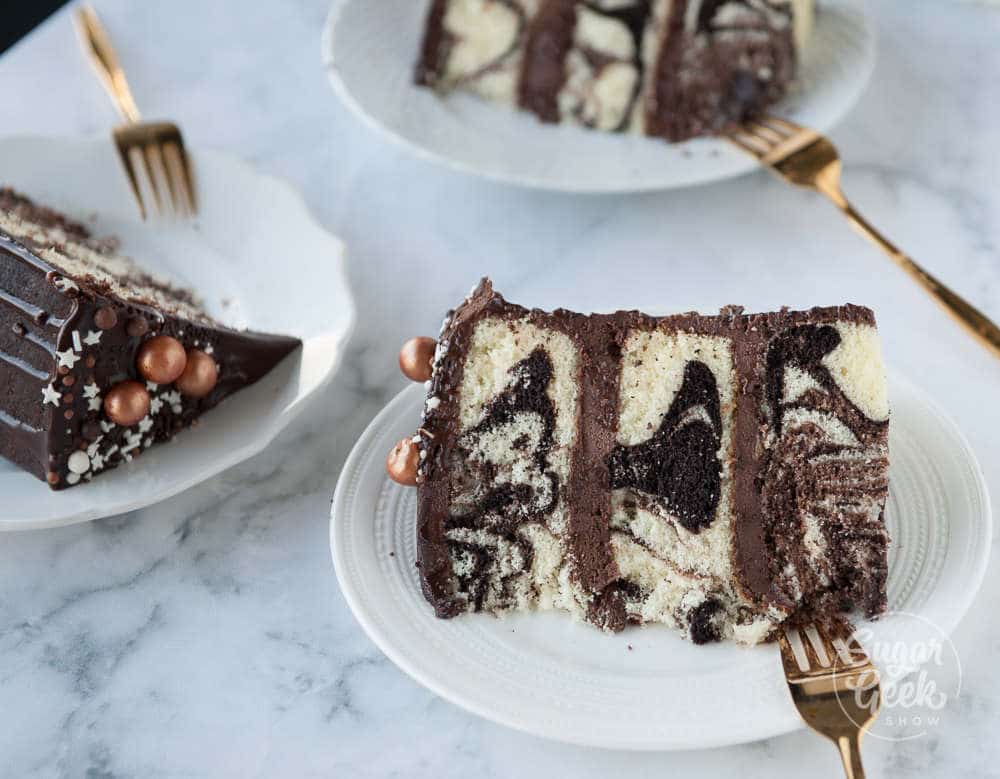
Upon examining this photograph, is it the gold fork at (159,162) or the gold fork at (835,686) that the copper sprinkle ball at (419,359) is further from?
the gold fork at (159,162)

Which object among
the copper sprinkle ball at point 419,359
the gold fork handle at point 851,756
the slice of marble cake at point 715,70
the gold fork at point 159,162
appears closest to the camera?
the gold fork handle at point 851,756

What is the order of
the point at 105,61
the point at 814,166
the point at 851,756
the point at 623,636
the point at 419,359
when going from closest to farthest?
the point at 851,756
the point at 623,636
the point at 419,359
the point at 814,166
the point at 105,61

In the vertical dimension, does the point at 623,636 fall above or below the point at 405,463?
below

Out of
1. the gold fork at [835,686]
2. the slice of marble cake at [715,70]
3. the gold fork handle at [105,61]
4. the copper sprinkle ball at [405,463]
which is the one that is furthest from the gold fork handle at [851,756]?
the gold fork handle at [105,61]

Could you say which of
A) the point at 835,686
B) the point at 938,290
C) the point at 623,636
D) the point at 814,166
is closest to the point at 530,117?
the point at 814,166

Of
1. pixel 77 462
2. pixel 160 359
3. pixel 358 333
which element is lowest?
pixel 358 333

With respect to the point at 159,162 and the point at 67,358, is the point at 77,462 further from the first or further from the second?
the point at 159,162

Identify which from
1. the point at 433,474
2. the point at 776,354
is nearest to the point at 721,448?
the point at 776,354
